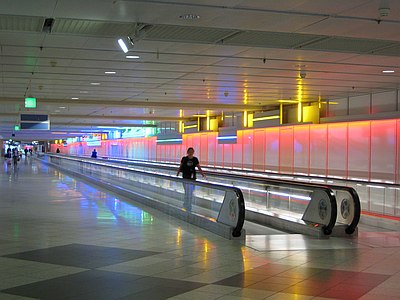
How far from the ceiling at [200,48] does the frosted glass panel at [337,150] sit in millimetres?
2499

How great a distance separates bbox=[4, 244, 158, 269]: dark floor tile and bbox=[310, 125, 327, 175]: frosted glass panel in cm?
1626

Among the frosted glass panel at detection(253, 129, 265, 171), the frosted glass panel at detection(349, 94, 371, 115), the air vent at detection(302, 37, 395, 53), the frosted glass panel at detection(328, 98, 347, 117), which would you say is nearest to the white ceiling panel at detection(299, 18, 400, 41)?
the air vent at detection(302, 37, 395, 53)

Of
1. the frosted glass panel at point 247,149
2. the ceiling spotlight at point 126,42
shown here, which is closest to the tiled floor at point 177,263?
the ceiling spotlight at point 126,42

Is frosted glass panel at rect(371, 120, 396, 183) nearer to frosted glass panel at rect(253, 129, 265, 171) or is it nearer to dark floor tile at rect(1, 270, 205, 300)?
frosted glass panel at rect(253, 129, 265, 171)

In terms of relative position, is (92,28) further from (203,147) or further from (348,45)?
(203,147)

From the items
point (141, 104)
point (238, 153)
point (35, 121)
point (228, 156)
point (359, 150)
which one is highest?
point (141, 104)

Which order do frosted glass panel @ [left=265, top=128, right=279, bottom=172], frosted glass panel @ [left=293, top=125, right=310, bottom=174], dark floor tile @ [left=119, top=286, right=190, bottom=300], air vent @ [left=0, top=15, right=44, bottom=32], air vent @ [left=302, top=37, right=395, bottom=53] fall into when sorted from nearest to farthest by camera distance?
dark floor tile @ [left=119, top=286, right=190, bottom=300], air vent @ [left=0, top=15, right=44, bottom=32], air vent @ [left=302, top=37, right=395, bottom=53], frosted glass panel @ [left=293, top=125, right=310, bottom=174], frosted glass panel @ [left=265, top=128, right=279, bottom=172]

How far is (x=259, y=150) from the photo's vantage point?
2820 cm

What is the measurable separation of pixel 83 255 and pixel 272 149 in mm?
20326

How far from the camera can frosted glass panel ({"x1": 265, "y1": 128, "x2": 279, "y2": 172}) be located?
1040 inches

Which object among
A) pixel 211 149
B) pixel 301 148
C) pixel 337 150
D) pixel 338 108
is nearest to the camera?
pixel 338 108

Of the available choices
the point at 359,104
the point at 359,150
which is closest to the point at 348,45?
the point at 359,104

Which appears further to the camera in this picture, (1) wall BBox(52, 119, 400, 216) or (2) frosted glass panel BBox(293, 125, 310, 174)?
(2) frosted glass panel BBox(293, 125, 310, 174)

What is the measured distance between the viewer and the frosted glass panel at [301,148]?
23.8 metres
